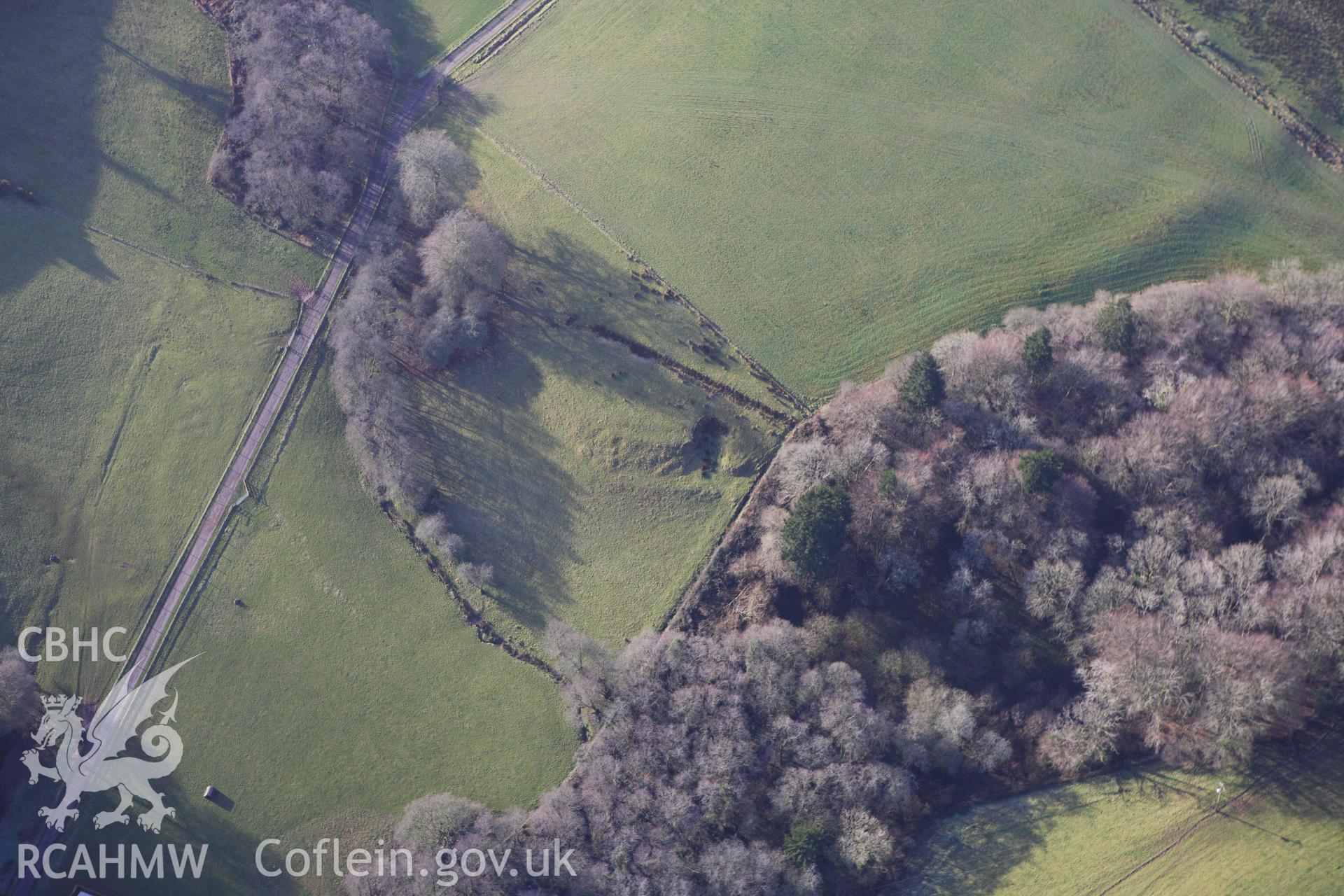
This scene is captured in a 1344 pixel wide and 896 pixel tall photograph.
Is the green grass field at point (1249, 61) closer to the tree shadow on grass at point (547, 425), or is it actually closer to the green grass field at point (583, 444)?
the green grass field at point (583, 444)

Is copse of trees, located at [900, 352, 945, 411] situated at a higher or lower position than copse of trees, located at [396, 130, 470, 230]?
higher

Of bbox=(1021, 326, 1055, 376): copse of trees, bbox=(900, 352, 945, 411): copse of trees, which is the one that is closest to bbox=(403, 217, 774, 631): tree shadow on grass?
bbox=(900, 352, 945, 411): copse of trees

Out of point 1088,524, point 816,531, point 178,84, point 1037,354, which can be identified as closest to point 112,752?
point 816,531

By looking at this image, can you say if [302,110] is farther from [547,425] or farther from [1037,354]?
[1037,354]

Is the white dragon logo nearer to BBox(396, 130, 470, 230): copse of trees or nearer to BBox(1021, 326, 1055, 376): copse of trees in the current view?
BBox(396, 130, 470, 230): copse of trees

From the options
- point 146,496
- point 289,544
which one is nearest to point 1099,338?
point 289,544

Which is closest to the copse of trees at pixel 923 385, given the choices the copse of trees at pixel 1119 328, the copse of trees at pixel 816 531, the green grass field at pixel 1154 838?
the copse of trees at pixel 816 531

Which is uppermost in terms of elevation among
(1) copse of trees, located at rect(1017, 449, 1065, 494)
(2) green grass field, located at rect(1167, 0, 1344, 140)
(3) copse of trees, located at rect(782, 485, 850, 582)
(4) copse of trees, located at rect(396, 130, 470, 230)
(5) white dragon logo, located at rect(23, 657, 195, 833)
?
(2) green grass field, located at rect(1167, 0, 1344, 140)
